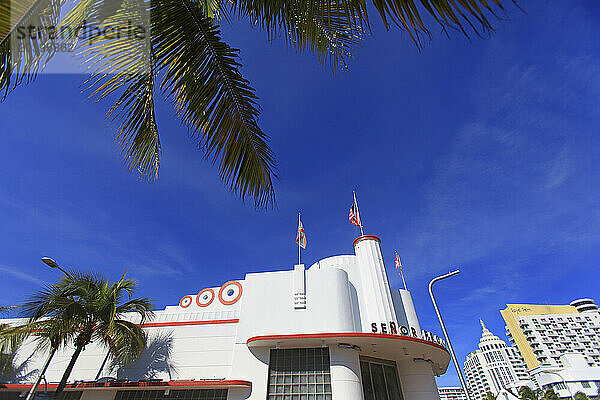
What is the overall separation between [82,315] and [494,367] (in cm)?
18347

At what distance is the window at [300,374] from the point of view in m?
14.0

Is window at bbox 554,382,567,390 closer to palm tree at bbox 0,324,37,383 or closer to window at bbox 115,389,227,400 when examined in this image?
window at bbox 115,389,227,400

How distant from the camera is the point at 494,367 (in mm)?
142000

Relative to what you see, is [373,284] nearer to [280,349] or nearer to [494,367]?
[280,349]

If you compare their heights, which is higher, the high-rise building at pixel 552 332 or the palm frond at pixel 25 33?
the high-rise building at pixel 552 332

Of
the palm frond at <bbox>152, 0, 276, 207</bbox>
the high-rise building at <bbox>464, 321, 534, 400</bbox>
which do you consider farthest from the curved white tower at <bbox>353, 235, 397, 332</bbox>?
the high-rise building at <bbox>464, 321, 534, 400</bbox>

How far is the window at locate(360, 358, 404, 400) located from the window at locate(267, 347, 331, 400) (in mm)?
2348

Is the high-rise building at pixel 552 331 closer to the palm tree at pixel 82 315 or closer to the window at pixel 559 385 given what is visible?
the window at pixel 559 385

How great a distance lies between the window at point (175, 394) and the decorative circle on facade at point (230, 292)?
16.6ft

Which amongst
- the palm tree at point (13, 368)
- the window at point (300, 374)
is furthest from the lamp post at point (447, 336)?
the palm tree at point (13, 368)

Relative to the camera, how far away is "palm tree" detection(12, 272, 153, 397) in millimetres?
11750

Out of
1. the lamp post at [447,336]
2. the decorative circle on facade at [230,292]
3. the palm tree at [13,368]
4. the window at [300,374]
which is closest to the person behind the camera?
the lamp post at [447,336]

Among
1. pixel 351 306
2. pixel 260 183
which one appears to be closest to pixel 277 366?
pixel 351 306

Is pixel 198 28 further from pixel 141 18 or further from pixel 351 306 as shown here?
pixel 351 306
